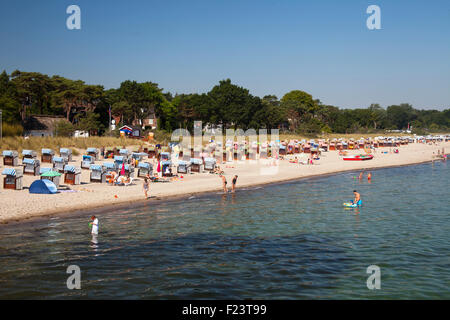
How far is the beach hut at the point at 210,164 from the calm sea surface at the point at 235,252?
11.0 metres

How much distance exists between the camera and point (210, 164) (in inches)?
1503

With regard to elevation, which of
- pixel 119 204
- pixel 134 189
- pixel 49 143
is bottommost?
pixel 119 204

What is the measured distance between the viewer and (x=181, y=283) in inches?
535

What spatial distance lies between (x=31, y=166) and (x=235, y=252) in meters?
19.1

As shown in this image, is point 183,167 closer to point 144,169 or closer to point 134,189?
point 144,169

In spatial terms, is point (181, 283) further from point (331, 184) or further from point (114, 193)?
point (331, 184)

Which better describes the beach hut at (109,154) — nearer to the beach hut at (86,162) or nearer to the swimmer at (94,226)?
the beach hut at (86,162)

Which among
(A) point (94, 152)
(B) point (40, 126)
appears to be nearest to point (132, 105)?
(B) point (40, 126)

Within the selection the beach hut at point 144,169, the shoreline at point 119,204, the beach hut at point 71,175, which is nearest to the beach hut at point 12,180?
the beach hut at point 71,175

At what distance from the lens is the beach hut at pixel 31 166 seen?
29.0 m

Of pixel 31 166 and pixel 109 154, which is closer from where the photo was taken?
pixel 31 166

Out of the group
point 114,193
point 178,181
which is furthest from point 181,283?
point 178,181

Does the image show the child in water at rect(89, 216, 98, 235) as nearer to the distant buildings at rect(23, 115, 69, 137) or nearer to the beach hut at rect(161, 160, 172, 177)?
the beach hut at rect(161, 160, 172, 177)

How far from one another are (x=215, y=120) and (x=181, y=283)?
238 feet
